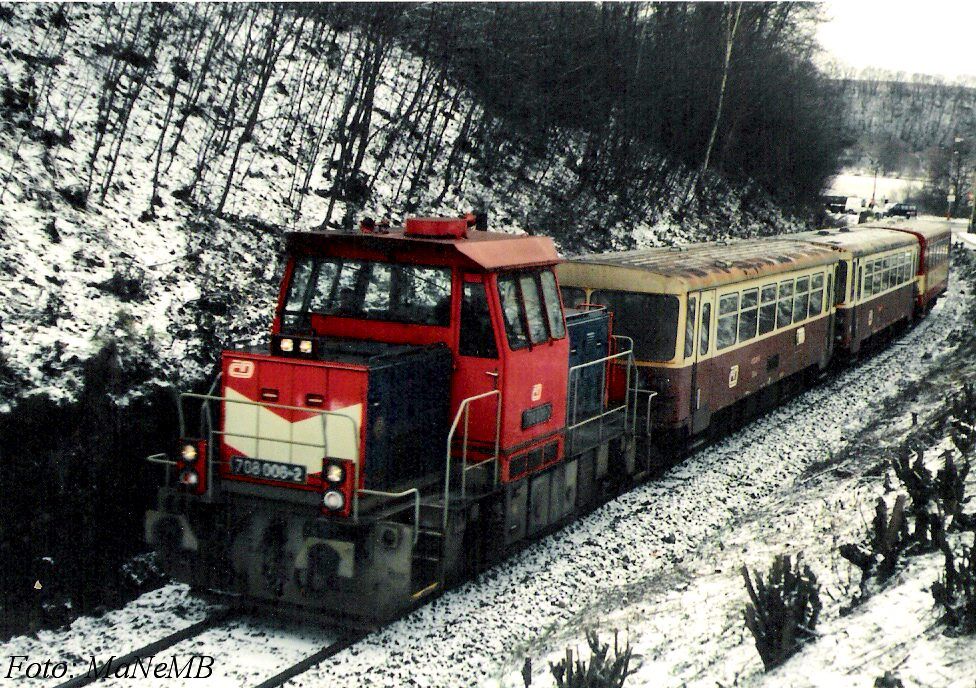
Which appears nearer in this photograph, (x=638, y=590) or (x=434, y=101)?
(x=638, y=590)

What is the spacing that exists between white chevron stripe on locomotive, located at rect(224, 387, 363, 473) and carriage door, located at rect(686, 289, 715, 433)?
234 inches

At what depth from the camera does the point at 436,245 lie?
27.7ft

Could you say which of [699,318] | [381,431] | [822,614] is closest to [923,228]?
[699,318]

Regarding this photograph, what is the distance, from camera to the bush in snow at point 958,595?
19.5ft

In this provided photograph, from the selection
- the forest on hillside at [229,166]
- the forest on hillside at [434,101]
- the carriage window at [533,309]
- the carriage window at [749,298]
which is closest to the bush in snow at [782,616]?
the carriage window at [533,309]

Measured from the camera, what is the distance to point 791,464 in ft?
43.7

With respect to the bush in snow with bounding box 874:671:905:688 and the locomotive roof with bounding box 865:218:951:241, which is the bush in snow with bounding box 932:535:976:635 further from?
the locomotive roof with bounding box 865:218:951:241

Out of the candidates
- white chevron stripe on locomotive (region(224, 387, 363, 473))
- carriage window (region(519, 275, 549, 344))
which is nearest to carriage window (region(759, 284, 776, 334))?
carriage window (region(519, 275, 549, 344))

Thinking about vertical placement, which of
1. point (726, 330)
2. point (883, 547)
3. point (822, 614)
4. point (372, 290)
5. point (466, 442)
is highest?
point (372, 290)

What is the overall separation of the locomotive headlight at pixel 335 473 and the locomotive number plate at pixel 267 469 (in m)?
0.51

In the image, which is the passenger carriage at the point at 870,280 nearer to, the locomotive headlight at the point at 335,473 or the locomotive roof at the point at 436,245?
the locomotive roof at the point at 436,245

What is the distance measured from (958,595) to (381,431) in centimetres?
424

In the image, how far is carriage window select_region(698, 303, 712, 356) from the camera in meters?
12.6

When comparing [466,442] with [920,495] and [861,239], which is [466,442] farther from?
[861,239]
